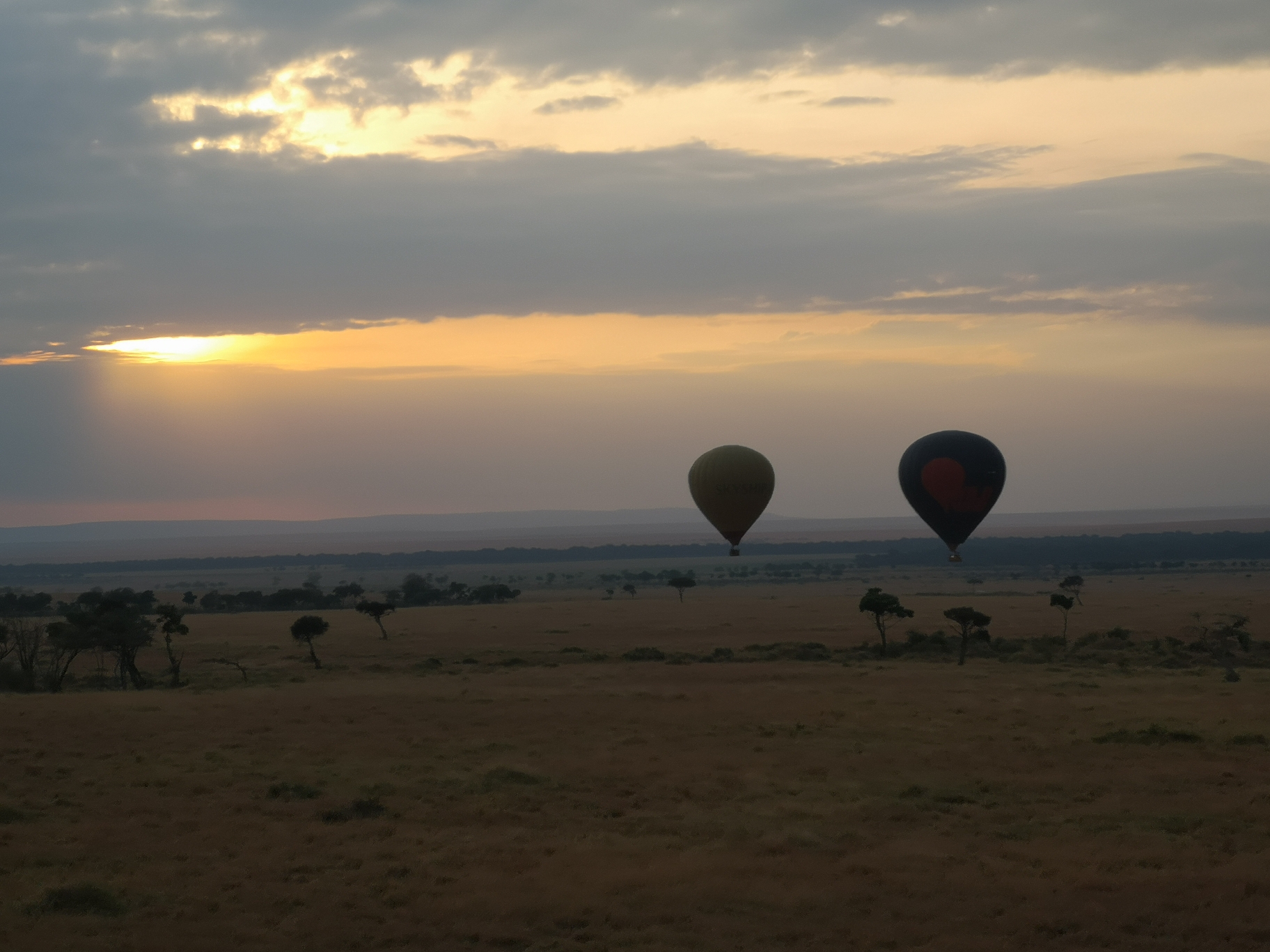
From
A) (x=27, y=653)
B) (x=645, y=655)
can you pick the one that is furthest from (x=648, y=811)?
(x=27, y=653)

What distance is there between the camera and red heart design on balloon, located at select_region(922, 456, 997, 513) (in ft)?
156

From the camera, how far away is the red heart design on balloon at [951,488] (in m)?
47.5

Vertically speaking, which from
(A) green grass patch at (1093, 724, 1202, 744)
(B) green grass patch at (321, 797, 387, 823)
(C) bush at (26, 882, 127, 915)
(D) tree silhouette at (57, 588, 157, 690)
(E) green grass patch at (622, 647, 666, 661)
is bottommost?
(E) green grass patch at (622, 647, 666, 661)

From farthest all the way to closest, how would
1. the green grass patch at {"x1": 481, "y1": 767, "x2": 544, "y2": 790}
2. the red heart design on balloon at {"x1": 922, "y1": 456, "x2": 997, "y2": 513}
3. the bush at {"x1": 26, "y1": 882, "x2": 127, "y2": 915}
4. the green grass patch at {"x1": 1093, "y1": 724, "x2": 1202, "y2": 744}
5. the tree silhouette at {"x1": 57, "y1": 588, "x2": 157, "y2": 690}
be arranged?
the tree silhouette at {"x1": 57, "y1": 588, "x2": 157, "y2": 690}
the red heart design on balloon at {"x1": 922, "y1": 456, "x2": 997, "y2": 513}
the green grass patch at {"x1": 1093, "y1": 724, "x2": 1202, "y2": 744}
the green grass patch at {"x1": 481, "y1": 767, "x2": 544, "y2": 790}
the bush at {"x1": 26, "y1": 882, "x2": 127, "y2": 915}

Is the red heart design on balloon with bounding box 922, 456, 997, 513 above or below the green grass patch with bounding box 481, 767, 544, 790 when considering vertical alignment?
above

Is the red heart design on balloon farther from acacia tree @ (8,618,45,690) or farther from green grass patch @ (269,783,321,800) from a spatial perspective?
acacia tree @ (8,618,45,690)

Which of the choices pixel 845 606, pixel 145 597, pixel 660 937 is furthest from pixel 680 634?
pixel 660 937

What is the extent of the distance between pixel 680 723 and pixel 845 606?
65641 millimetres

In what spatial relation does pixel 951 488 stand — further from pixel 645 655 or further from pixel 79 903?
pixel 79 903

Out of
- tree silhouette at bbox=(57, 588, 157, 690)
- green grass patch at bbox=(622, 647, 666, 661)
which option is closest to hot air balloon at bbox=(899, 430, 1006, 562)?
green grass patch at bbox=(622, 647, 666, 661)

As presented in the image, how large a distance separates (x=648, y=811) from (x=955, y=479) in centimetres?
2408

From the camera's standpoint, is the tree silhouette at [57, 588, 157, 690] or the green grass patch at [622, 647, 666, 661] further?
the green grass patch at [622, 647, 666, 661]

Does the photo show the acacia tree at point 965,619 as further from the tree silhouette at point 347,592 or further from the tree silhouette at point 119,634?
the tree silhouette at point 347,592

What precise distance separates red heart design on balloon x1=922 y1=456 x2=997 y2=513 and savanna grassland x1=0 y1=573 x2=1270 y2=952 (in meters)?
6.74
